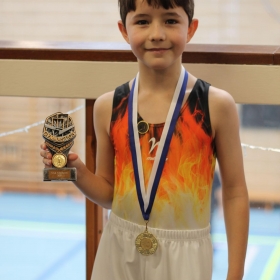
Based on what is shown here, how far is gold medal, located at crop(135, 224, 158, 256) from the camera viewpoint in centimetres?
151

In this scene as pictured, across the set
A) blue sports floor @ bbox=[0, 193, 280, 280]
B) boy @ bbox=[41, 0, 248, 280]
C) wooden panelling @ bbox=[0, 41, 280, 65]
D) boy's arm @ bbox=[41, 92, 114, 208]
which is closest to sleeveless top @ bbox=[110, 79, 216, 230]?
boy @ bbox=[41, 0, 248, 280]

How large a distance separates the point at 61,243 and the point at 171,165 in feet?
2.54

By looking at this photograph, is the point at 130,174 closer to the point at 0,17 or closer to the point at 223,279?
the point at 223,279

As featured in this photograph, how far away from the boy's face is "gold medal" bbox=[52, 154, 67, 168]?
327 mm

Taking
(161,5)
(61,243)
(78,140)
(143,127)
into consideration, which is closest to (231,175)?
(143,127)

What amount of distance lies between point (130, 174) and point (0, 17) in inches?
157

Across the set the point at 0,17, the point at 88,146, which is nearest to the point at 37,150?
the point at 88,146

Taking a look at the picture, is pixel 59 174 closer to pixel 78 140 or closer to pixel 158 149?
pixel 158 149

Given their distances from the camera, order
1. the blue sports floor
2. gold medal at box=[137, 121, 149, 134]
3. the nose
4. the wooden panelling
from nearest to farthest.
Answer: the nose, gold medal at box=[137, 121, 149, 134], the wooden panelling, the blue sports floor

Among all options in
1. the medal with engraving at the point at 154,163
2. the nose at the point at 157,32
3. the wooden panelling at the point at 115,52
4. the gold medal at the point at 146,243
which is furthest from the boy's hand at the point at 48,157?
the wooden panelling at the point at 115,52

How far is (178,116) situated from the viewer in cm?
152

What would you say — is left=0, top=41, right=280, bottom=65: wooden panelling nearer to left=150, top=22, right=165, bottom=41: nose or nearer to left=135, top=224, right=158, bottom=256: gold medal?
left=150, top=22, right=165, bottom=41: nose

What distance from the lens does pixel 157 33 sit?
4.69 ft

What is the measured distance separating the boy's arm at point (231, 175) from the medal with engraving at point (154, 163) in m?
0.09
